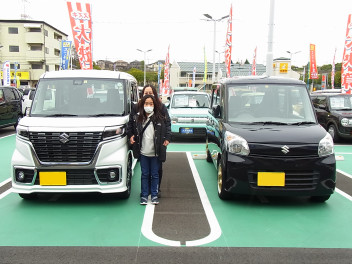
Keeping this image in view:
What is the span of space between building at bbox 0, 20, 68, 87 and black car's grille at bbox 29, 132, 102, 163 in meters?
47.8

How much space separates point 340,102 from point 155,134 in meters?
8.35

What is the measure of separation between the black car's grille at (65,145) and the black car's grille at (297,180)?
2176 millimetres

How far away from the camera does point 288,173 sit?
434 centimetres

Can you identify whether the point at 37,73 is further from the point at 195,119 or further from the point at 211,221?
the point at 211,221

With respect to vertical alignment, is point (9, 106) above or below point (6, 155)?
above

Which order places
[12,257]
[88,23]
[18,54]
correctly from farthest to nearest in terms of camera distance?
[18,54], [88,23], [12,257]

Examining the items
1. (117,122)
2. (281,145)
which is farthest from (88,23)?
(281,145)

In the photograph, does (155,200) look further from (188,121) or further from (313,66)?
(313,66)

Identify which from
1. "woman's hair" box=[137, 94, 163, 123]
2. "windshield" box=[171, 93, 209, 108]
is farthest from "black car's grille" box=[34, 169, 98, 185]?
"windshield" box=[171, 93, 209, 108]

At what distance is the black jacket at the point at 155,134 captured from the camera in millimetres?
4584

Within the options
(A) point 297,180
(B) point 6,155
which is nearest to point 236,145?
(A) point 297,180

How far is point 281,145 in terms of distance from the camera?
170 inches

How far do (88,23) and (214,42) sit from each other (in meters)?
12.7

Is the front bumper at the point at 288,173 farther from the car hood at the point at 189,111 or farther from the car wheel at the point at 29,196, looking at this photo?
the car hood at the point at 189,111
